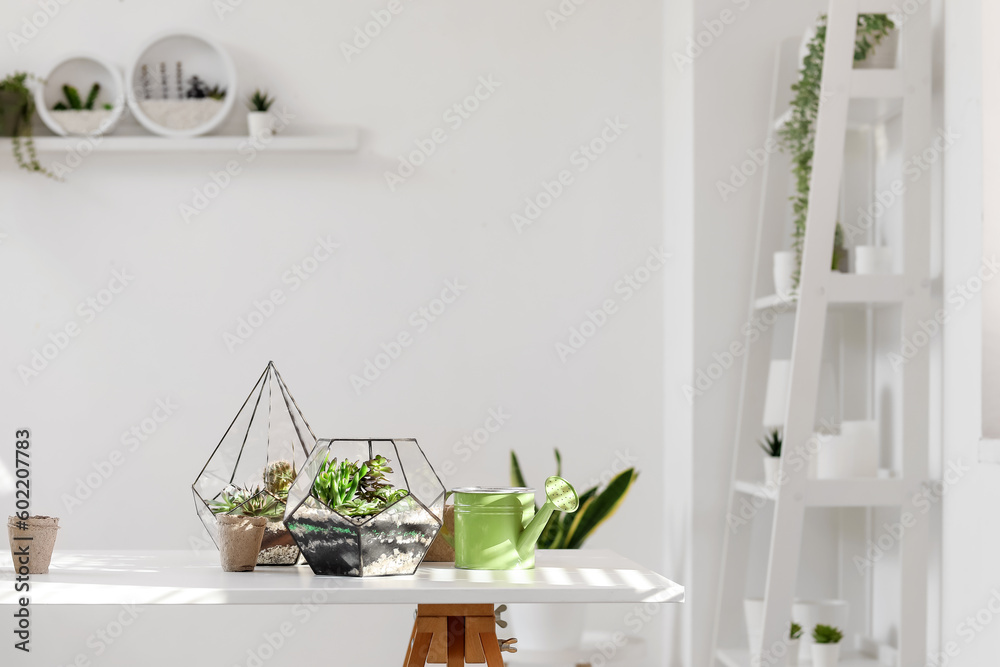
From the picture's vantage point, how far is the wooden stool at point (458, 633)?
154 centimetres

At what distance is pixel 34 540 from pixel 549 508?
816 mm

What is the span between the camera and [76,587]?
1454 mm

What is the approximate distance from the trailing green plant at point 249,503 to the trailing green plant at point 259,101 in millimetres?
1599

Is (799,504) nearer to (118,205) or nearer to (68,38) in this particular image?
(118,205)

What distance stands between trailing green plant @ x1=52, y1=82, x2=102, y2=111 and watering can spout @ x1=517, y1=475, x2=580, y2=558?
2.04 m

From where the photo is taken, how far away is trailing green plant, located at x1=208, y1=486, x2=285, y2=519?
1654 millimetres

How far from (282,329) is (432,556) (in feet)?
4.64

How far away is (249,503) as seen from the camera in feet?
5.44

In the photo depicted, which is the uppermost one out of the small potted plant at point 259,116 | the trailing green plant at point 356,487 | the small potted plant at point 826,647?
the small potted plant at point 259,116
